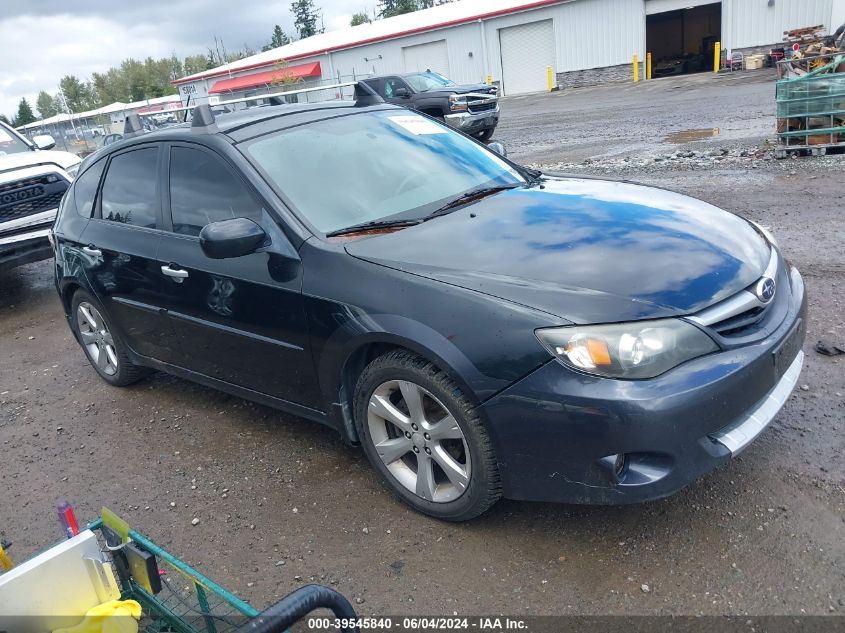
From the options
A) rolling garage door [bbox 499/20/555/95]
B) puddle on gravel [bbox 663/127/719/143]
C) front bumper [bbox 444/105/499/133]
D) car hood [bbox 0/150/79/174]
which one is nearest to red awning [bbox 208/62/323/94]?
rolling garage door [bbox 499/20/555/95]

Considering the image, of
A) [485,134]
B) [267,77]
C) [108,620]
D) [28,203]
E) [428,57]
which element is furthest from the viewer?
[267,77]

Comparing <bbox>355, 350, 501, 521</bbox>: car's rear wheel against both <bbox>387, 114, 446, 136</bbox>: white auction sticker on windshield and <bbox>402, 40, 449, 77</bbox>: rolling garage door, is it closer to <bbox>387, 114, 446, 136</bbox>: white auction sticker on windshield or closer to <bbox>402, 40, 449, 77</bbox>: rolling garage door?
<bbox>387, 114, 446, 136</bbox>: white auction sticker on windshield

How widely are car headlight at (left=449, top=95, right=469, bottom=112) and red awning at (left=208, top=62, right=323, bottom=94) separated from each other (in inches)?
1095

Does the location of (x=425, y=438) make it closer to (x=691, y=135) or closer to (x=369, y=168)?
(x=369, y=168)

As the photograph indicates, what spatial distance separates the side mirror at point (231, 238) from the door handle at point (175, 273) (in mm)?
599

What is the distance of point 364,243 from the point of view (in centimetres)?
320

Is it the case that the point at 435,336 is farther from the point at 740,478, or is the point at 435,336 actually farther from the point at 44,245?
the point at 44,245

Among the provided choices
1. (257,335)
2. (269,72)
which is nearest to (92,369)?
(257,335)

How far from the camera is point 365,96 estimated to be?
4.70 m

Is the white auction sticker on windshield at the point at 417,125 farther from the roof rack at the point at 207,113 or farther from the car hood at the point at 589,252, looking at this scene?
the car hood at the point at 589,252

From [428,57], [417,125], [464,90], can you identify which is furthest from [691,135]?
[428,57]

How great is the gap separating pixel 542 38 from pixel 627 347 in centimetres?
3671

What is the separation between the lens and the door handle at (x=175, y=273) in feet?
12.5

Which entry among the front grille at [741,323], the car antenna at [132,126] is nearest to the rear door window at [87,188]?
the car antenna at [132,126]
